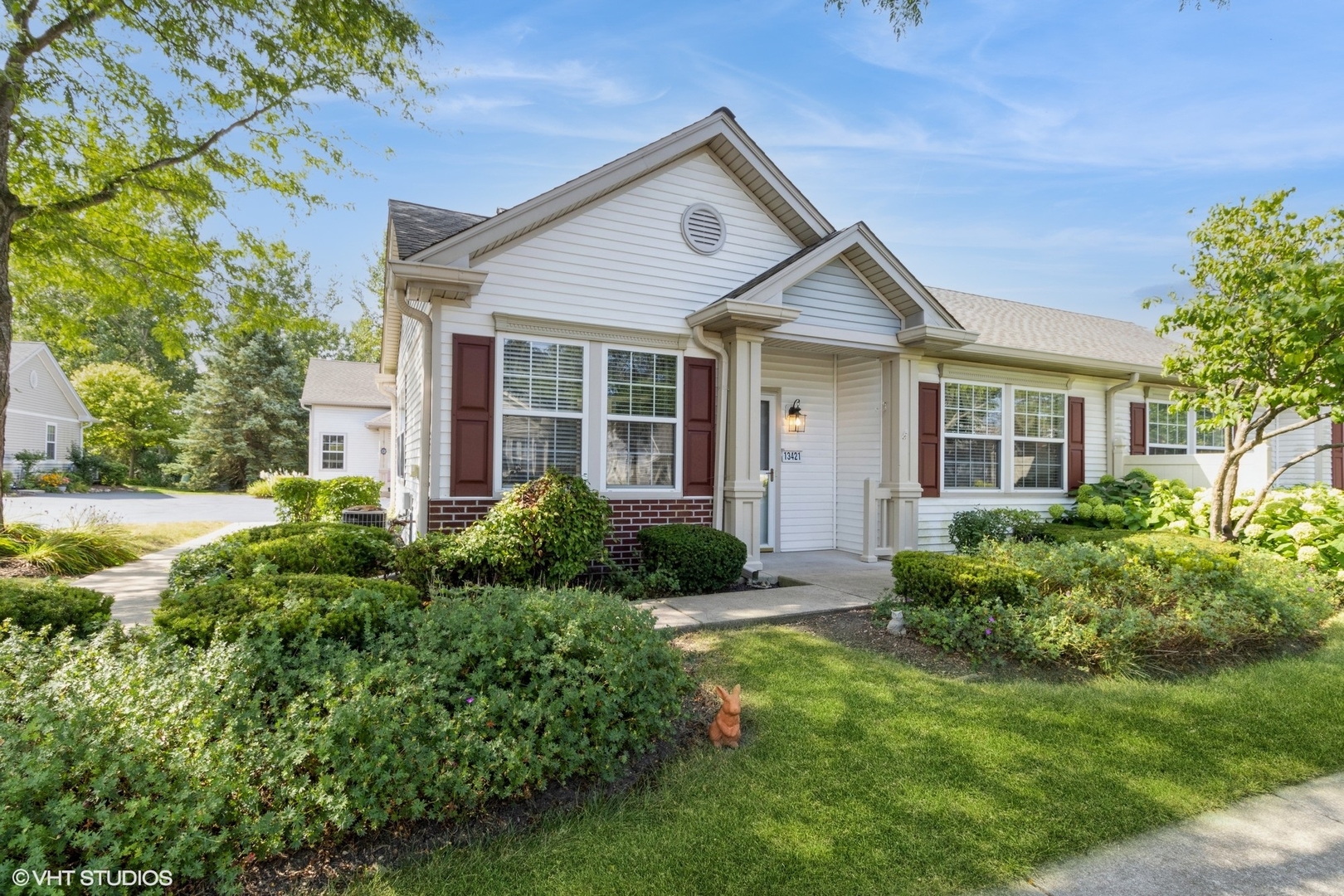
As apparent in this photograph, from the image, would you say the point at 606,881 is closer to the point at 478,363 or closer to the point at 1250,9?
the point at 478,363

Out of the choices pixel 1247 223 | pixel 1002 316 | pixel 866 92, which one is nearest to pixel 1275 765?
pixel 866 92

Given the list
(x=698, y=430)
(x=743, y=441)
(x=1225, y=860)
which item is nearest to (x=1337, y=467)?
(x=743, y=441)

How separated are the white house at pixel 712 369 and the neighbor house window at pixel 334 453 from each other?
14.5m

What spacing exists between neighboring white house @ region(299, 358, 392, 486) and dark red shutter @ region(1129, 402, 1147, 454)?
21.5m

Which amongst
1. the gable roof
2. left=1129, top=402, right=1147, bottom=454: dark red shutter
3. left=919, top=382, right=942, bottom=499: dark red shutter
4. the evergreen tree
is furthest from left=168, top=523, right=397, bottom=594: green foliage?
the evergreen tree

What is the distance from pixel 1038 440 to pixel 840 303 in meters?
4.84

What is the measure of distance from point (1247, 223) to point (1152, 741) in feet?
26.9

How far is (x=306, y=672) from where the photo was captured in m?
3.08

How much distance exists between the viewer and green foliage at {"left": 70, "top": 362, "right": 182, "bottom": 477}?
93.8 ft

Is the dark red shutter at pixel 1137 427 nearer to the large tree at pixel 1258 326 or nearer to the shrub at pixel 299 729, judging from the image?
the large tree at pixel 1258 326

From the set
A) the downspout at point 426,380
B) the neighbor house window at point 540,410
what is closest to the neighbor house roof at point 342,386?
the downspout at point 426,380

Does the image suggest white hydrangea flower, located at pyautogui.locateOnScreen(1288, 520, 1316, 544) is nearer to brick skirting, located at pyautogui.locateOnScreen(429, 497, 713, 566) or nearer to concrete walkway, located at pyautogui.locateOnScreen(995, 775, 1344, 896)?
concrete walkway, located at pyautogui.locateOnScreen(995, 775, 1344, 896)

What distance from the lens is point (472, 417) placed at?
695cm

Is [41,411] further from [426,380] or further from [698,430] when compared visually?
[698,430]
